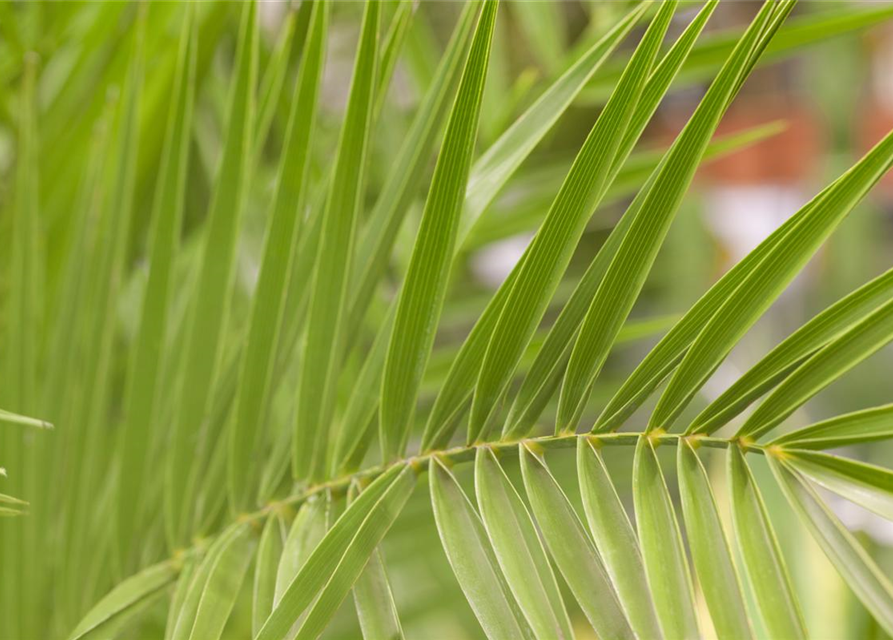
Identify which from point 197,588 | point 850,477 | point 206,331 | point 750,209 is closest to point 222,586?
point 197,588

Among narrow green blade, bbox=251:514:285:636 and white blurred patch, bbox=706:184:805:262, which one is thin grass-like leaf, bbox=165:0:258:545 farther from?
white blurred patch, bbox=706:184:805:262

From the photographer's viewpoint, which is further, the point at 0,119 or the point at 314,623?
the point at 0,119

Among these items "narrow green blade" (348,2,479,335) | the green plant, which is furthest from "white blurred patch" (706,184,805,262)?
"narrow green blade" (348,2,479,335)

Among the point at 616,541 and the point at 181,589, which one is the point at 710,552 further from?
the point at 181,589

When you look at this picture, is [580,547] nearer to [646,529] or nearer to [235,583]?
[646,529]

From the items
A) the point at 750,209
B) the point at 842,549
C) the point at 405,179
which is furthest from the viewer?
the point at 750,209

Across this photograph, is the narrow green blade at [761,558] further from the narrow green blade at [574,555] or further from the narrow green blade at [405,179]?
the narrow green blade at [405,179]

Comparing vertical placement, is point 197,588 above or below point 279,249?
below

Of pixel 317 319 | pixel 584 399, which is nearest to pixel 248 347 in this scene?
pixel 317 319
